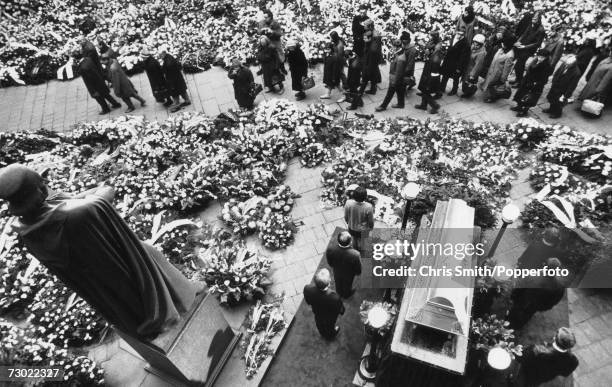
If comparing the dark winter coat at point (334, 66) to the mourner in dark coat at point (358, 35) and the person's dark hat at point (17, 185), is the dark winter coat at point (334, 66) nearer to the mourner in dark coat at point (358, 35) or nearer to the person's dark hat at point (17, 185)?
the mourner in dark coat at point (358, 35)

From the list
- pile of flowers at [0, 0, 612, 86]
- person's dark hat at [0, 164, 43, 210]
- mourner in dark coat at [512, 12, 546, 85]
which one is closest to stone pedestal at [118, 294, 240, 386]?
person's dark hat at [0, 164, 43, 210]

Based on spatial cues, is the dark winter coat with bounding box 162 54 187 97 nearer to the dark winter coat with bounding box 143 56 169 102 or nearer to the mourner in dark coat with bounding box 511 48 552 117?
the dark winter coat with bounding box 143 56 169 102

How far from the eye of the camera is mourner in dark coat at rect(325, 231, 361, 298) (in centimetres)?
502

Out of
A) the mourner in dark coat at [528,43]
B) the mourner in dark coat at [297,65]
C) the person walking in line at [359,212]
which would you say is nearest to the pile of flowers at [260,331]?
the person walking in line at [359,212]

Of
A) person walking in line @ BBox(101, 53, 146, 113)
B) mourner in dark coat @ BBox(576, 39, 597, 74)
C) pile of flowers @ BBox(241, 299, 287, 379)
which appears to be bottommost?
pile of flowers @ BBox(241, 299, 287, 379)

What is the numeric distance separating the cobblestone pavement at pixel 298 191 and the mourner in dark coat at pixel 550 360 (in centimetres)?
99

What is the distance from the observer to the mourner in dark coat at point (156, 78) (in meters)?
9.21

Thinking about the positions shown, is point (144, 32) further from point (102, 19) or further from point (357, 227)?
point (357, 227)

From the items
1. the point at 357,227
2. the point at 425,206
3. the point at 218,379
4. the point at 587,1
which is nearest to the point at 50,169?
the point at 218,379

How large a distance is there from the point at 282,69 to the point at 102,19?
24.2ft

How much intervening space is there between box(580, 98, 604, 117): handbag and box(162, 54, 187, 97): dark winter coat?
9.47m

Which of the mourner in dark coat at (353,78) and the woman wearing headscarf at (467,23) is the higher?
the woman wearing headscarf at (467,23)

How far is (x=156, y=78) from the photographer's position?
9523 mm

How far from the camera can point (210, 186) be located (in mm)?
7484
